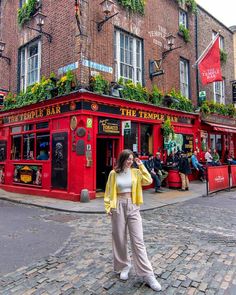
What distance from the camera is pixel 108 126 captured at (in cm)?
1144

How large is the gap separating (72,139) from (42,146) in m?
2.33

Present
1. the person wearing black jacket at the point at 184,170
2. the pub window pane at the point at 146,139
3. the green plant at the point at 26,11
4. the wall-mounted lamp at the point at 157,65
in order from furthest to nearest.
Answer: the wall-mounted lamp at the point at 157,65 → the pub window pane at the point at 146,139 → the green plant at the point at 26,11 → the person wearing black jacket at the point at 184,170

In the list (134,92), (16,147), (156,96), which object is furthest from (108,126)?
(16,147)

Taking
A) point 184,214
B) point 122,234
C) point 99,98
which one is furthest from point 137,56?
point 122,234

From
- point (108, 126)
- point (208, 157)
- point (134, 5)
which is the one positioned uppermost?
point (134, 5)

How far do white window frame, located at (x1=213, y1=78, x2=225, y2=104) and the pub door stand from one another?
10393 mm

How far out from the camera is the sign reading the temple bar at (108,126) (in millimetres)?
11145

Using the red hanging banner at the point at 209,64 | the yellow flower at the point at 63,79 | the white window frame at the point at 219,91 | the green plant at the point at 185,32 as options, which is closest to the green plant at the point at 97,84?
the yellow flower at the point at 63,79

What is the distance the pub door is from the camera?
41.1ft

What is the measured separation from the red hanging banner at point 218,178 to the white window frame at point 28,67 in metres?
9.05

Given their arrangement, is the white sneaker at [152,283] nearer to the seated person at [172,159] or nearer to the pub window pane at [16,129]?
the seated person at [172,159]

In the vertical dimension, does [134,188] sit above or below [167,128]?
below

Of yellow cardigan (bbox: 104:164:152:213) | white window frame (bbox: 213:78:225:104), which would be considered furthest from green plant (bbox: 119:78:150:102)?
yellow cardigan (bbox: 104:164:152:213)

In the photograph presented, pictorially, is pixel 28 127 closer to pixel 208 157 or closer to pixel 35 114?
pixel 35 114
